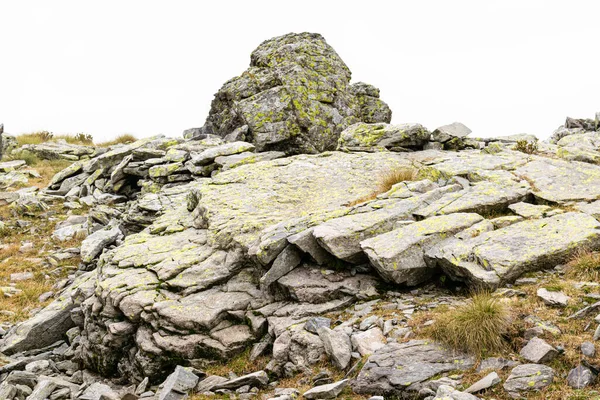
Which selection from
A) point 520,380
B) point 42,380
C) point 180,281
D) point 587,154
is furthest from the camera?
point 587,154

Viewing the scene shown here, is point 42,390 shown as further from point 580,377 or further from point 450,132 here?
point 450,132

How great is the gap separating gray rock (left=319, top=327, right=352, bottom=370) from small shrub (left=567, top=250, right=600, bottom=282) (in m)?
5.09

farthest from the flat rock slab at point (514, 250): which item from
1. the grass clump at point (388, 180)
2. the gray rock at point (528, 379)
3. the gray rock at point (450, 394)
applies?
the grass clump at point (388, 180)

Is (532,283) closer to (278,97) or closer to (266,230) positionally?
(266,230)

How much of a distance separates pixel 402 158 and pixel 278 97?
949 cm

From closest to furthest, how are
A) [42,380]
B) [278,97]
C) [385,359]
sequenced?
[385,359] < [42,380] < [278,97]

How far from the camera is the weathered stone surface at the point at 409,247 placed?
1110 cm

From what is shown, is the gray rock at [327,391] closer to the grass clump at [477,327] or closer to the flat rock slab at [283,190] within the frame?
the grass clump at [477,327]

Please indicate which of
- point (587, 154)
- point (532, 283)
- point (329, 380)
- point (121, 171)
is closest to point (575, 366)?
point (532, 283)

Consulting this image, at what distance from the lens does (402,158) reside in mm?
20031

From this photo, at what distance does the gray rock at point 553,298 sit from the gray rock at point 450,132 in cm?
1359

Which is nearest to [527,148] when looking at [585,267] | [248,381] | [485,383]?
[585,267]

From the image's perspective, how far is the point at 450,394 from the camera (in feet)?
23.4

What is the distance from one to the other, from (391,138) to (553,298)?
13.5 metres
